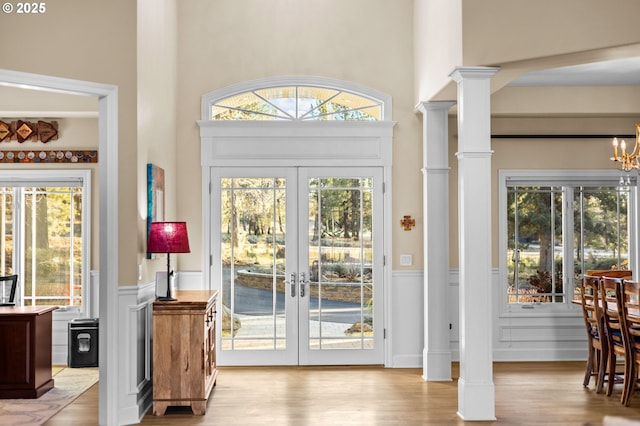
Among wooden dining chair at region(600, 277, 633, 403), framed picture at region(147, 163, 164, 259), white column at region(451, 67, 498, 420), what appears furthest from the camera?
wooden dining chair at region(600, 277, 633, 403)

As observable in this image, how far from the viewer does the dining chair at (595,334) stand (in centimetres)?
650

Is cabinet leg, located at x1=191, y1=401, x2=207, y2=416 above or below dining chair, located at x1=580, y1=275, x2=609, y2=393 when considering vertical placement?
below

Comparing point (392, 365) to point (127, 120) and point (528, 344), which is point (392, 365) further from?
point (127, 120)

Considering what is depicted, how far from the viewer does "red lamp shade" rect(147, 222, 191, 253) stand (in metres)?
5.74

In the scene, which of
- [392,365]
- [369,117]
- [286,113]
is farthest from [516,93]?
[392,365]

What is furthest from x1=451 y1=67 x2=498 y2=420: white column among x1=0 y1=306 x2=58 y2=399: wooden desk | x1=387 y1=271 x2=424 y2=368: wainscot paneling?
x1=0 y1=306 x2=58 y2=399: wooden desk

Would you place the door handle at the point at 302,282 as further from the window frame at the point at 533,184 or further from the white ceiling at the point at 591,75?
the white ceiling at the point at 591,75

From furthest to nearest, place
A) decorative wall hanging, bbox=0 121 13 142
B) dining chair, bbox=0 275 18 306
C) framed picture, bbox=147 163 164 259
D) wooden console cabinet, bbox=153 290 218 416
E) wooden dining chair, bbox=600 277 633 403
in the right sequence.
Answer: decorative wall hanging, bbox=0 121 13 142 < dining chair, bbox=0 275 18 306 < wooden dining chair, bbox=600 277 633 403 < framed picture, bbox=147 163 164 259 < wooden console cabinet, bbox=153 290 218 416

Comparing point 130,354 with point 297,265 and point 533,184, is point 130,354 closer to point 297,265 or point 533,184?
point 297,265

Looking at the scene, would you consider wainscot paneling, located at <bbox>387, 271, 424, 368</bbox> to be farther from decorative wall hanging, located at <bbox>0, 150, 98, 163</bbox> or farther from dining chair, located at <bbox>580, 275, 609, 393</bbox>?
decorative wall hanging, located at <bbox>0, 150, 98, 163</bbox>

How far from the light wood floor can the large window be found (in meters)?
1.91

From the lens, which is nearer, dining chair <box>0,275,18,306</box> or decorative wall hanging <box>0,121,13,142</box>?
dining chair <box>0,275,18,306</box>

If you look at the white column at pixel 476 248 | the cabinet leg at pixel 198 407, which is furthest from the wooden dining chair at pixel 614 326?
the cabinet leg at pixel 198 407

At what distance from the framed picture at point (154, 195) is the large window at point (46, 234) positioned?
6.53 feet
